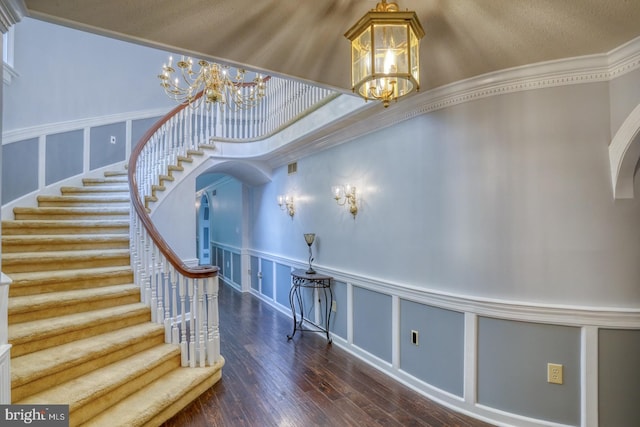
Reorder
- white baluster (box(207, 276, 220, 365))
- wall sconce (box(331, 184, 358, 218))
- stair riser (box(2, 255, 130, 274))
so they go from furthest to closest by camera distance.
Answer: wall sconce (box(331, 184, 358, 218)) < white baluster (box(207, 276, 220, 365)) < stair riser (box(2, 255, 130, 274))

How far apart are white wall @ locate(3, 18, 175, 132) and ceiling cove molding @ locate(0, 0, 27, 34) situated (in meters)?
3.26

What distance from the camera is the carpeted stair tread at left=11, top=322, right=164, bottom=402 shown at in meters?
1.96

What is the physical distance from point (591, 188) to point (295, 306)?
12.8ft

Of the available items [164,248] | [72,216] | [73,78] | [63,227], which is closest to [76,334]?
[164,248]

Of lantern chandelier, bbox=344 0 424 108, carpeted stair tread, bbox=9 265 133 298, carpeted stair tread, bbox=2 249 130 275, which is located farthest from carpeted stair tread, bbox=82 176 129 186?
lantern chandelier, bbox=344 0 424 108

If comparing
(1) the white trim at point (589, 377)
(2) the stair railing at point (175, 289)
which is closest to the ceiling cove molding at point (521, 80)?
(1) the white trim at point (589, 377)

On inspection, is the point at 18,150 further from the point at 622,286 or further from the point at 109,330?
the point at 622,286

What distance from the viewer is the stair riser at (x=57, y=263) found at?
284cm

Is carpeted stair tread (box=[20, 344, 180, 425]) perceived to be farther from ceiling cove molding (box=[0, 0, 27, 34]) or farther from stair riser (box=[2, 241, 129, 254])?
ceiling cove molding (box=[0, 0, 27, 34])

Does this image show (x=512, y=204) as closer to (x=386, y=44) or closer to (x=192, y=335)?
(x=386, y=44)

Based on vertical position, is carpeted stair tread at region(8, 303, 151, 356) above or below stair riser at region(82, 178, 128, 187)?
below

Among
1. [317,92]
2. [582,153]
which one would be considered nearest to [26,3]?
[317,92]

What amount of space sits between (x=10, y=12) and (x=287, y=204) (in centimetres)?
382

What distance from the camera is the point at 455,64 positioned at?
2250mm
